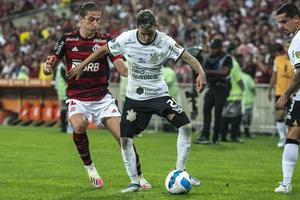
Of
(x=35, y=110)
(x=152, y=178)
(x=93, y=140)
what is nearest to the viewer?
(x=152, y=178)

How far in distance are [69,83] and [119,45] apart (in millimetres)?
1242

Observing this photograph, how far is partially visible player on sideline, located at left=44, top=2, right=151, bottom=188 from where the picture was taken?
10695mm

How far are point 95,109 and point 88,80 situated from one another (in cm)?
42

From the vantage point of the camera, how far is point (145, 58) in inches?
394

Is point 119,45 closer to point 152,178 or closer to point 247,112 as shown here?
point 152,178

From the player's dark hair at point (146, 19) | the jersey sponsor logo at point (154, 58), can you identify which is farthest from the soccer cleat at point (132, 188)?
the player's dark hair at point (146, 19)

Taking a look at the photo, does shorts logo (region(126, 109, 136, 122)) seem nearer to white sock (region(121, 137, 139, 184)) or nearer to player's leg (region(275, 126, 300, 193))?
white sock (region(121, 137, 139, 184))

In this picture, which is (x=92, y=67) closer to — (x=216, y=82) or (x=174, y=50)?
(x=174, y=50)

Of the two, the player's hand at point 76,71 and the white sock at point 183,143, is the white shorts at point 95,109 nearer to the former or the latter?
the player's hand at point 76,71

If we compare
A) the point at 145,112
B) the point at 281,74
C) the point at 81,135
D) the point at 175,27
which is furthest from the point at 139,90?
the point at 175,27

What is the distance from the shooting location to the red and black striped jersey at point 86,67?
10836mm

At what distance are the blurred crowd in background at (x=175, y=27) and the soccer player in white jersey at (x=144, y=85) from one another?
1201cm

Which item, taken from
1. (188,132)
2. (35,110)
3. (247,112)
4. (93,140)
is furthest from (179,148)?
(35,110)

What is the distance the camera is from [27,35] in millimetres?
37219
